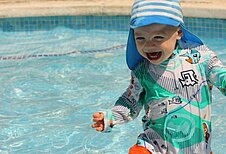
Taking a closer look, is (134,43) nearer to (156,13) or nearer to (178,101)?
(156,13)

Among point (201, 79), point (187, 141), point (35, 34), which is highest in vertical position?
point (201, 79)

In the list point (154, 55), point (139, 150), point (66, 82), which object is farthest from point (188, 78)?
point (66, 82)

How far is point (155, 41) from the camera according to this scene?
281cm

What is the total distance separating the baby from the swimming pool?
5.61 feet

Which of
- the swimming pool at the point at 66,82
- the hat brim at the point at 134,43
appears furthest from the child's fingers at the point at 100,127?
the swimming pool at the point at 66,82

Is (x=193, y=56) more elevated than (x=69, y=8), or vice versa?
(x=193, y=56)

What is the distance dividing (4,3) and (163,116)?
6.67m

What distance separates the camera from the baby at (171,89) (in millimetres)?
2850

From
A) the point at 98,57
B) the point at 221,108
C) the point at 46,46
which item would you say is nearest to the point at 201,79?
the point at 221,108

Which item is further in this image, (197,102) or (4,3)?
(4,3)

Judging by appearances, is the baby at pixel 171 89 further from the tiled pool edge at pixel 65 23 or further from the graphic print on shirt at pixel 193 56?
the tiled pool edge at pixel 65 23

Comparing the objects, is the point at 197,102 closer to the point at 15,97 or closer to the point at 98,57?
the point at 15,97

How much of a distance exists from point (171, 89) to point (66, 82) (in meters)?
3.67

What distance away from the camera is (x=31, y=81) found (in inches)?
259
